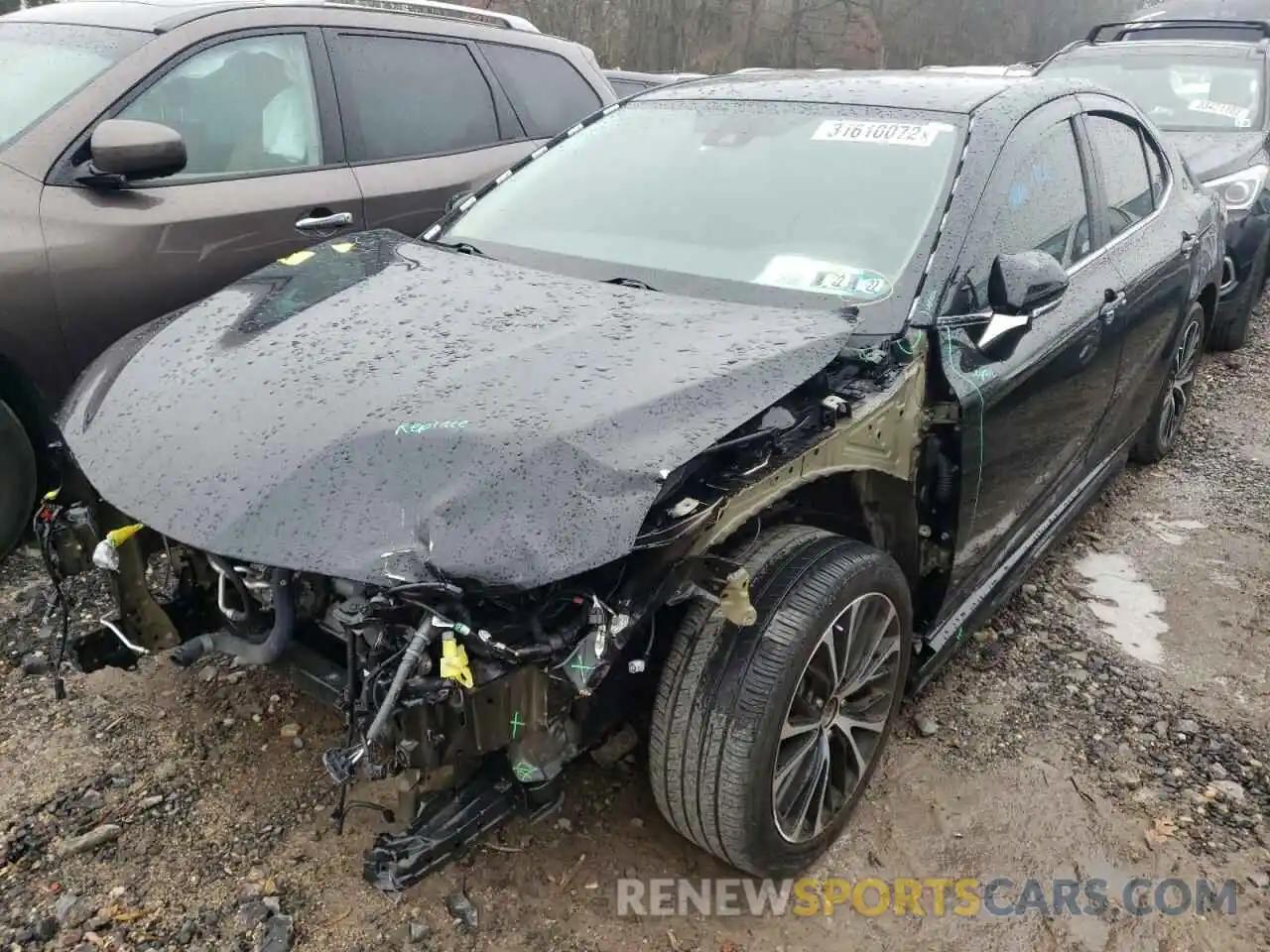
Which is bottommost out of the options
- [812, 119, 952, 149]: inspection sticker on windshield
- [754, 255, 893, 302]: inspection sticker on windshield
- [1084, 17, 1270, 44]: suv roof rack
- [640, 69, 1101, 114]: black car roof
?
[754, 255, 893, 302]: inspection sticker on windshield

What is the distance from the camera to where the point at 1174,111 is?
678 centimetres

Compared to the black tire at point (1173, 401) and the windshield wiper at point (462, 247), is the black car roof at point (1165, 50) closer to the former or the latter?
the black tire at point (1173, 401)

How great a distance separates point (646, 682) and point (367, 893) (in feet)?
2.61

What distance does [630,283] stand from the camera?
8.46ft

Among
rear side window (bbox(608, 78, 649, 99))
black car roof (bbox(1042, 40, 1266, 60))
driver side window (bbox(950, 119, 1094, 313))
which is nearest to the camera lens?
driver side window (bbox(950, 119, 1094, 313))

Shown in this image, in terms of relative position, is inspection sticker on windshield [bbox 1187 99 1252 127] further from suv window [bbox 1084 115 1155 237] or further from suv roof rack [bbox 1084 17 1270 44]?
suv window [bbox 1084 115 1155 237]

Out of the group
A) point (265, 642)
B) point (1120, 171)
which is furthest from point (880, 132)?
point (265, 642)

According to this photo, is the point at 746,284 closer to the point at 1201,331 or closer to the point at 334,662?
the point at 334,662

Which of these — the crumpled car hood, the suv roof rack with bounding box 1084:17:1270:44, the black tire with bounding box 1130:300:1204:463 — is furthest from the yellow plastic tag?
the suv roof rack with bounding box 1084:17:1270:44

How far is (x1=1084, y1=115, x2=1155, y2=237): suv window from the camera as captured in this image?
129 inches

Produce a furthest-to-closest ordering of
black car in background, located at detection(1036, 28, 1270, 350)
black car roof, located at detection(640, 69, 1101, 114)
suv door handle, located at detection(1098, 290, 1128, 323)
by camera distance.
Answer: black car in background, located at detection(1036, 28, 1270, 350) < suv door handle, located at detection(1098, 290, 1128, 323) < black car roof, located at detection(640, 69, 1101, 114)

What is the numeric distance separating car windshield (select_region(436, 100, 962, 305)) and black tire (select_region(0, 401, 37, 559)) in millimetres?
1506

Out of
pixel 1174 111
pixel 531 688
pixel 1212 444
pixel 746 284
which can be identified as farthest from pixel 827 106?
pixel 1174 111

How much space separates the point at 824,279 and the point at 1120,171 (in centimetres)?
165
